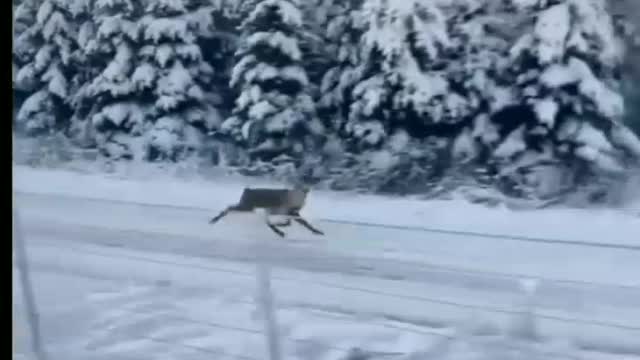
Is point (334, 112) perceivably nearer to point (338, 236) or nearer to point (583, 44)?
point (338, 236)

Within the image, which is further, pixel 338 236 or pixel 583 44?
pixel 338 236

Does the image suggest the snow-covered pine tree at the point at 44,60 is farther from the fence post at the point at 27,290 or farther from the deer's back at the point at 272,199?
the deer's back at the point at 272,199

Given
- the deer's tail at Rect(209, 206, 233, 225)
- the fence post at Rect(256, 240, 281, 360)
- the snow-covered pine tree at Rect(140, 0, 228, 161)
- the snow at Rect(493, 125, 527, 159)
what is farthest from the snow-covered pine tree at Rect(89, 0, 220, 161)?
the snow at Rect(493, 125, 527, 159)

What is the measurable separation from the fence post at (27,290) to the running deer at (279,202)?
45 cm

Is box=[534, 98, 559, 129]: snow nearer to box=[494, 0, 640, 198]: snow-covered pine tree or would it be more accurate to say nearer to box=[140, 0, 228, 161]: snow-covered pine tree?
box=[494, 0, 640, 198]: snow-covered pine tree

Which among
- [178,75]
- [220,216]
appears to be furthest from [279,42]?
[220,216]

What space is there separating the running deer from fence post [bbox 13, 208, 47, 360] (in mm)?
455

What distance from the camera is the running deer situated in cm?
151

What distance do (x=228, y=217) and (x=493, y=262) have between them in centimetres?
43

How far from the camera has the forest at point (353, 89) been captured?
132 cm

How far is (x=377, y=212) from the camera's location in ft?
4.79

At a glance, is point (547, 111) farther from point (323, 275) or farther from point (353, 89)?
point (323, 275)

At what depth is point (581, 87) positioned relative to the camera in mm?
1319

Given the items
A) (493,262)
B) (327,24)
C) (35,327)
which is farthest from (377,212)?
(35,327)
